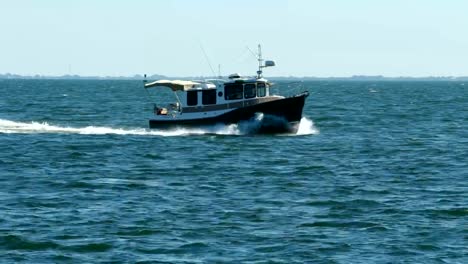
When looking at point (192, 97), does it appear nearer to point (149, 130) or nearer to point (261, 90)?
point (261, 90)

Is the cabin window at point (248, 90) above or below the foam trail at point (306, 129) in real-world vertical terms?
above

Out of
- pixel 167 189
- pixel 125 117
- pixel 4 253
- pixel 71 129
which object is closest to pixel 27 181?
pixel 167 189

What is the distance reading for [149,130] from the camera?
58.3m

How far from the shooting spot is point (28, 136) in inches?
2153

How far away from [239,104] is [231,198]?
71.5 ft

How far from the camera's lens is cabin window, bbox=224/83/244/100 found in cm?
5184

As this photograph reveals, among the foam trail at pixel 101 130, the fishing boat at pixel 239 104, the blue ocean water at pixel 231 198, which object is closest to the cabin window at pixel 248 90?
the fishing boat at pixel 239 104

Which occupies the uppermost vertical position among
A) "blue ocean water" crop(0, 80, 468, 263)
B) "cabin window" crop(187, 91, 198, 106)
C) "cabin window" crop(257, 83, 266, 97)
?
"cabin window" crop(257, 83, 266, 97)

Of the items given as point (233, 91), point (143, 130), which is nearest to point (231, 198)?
point (233, 91)

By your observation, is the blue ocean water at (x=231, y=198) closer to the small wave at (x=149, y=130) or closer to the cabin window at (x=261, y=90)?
the small wave at (x=149, y=130)

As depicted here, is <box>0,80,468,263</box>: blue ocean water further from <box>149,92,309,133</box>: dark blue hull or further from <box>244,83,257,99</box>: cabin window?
<box>244,83,257,99</box>: cabin window

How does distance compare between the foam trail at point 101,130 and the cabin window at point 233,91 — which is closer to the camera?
the cabin window at point 233,91

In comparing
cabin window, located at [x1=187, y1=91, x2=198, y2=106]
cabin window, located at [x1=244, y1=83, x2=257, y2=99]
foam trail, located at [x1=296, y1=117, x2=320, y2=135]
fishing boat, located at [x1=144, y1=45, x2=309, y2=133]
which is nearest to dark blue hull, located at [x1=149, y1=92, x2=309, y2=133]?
fishing boat, located at [x1=144, y1=45, x2=309, y2=133]

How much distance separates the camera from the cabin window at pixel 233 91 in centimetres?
5184
